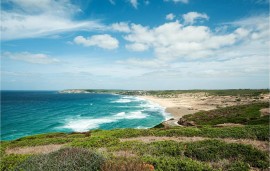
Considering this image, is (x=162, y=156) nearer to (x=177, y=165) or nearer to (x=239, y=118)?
(x=177, y=165)

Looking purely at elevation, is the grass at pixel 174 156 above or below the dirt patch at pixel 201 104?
above

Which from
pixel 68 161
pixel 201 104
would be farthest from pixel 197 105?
pixel 68 161

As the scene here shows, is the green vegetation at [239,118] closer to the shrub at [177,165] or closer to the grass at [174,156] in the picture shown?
the grass at [174,156]

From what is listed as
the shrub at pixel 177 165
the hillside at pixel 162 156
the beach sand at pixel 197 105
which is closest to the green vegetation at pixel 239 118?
the beach sand at pixel 197 105

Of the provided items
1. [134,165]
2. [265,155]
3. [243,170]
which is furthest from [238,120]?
[134,165]

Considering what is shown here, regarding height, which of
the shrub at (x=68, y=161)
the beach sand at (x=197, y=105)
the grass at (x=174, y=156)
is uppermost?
the shrub at (x=68, y=161)

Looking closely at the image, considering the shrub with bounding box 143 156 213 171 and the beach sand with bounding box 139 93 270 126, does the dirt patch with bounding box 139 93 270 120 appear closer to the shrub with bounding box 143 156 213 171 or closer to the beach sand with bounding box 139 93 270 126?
the beach sand with bounding box 139 93 270 126

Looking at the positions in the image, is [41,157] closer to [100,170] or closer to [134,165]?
[100,170]

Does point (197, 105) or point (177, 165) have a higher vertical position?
point (177, 165)
